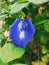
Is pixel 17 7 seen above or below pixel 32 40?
above

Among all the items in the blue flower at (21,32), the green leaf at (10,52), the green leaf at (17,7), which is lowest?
the green leaf at (10,52)

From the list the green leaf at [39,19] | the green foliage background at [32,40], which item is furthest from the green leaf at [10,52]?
the green leaf at [39,19]

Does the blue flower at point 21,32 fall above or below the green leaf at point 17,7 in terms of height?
below

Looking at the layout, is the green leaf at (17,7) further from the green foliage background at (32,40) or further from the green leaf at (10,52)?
the green leaf at (10,52)

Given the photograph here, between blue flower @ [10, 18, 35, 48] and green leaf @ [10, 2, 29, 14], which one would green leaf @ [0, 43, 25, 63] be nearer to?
blue flower @ [10, 18, 35, 48]

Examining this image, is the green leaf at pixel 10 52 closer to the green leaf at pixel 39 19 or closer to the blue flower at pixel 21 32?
the blue flower at pixel 21 32
